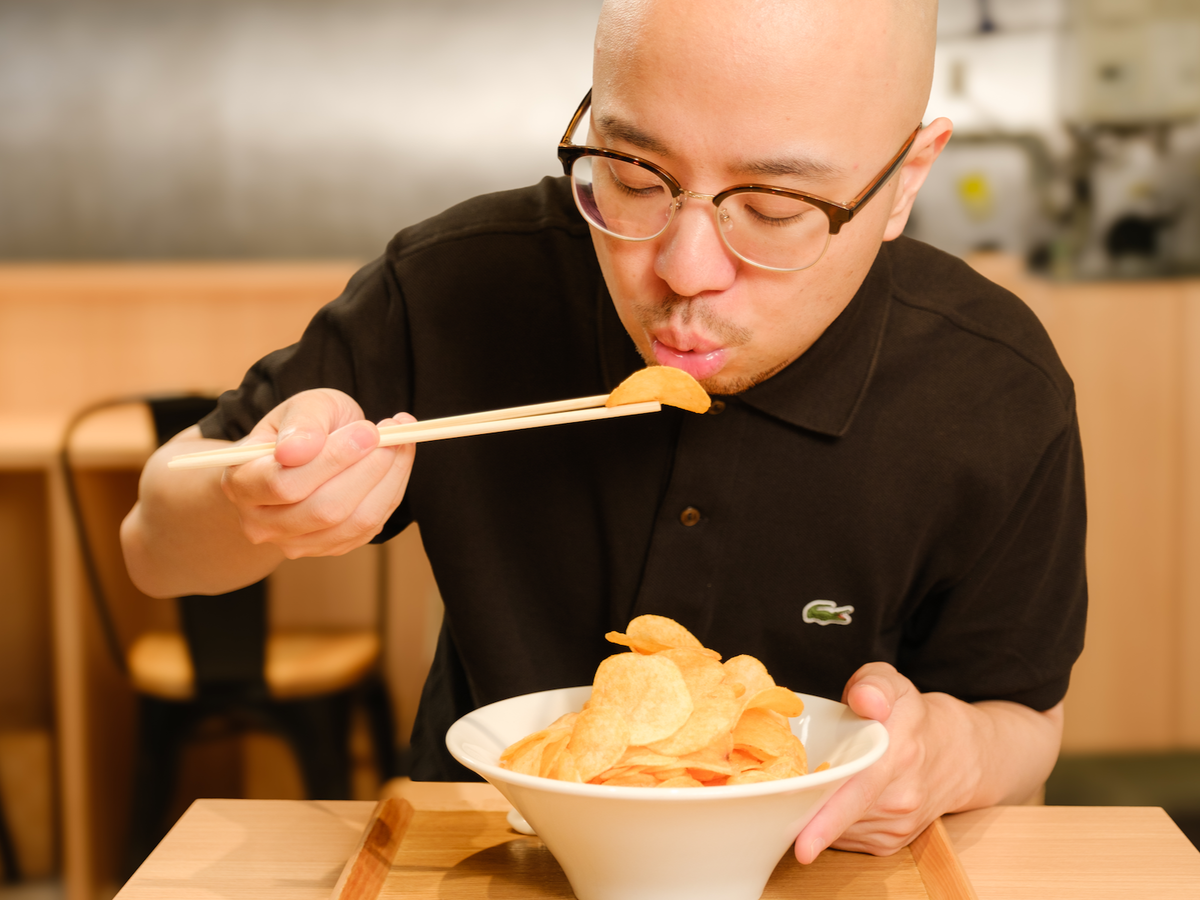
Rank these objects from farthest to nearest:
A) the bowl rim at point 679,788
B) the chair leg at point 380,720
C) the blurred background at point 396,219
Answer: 1. the blurred background at point 396,219
2. the chair leg at point 380,720
3. the bowl rim at point 679,788

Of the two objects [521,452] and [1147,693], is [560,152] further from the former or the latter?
[1147,693]

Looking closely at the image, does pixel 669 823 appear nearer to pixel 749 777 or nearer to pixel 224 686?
pixel 749 777

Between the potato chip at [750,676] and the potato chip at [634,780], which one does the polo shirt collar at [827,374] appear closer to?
the potato chip at [750,676]

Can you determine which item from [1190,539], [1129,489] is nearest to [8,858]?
[1129,489]

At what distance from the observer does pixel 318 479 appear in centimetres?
73

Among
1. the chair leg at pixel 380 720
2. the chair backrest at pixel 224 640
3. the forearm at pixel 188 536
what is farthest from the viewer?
the chair leg at pixel 380 720

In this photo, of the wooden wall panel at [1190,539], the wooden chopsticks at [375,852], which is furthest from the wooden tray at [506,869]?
the wooden wall panel at [1190,539]

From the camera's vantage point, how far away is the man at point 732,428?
77 centimetres

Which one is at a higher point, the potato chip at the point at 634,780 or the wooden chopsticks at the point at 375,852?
the potato chip at the point at 634,780

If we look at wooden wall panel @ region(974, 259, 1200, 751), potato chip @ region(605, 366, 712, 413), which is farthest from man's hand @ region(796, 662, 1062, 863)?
wooden wall panel @ region(974, 259, 1200, 751)

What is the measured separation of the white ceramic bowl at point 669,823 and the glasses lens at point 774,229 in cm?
33

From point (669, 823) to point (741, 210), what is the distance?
16.3 inches

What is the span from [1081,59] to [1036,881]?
9.06 feet

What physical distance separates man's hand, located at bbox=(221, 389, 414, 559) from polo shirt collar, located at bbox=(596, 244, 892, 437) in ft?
1.15
